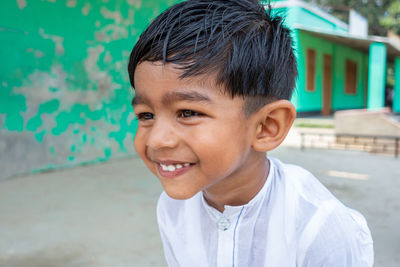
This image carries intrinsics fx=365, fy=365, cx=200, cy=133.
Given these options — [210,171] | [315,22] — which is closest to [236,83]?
[210,171]

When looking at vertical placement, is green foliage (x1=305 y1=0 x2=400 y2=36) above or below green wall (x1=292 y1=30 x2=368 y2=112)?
above

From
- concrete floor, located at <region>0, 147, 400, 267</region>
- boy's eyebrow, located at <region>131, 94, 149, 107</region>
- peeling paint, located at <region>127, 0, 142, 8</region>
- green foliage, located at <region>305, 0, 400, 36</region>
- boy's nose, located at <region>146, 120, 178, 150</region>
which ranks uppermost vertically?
green foliage, located at <region>305, 0, 400, 36</region>

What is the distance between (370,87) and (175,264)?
13.4 meters

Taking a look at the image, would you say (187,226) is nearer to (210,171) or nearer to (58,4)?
(210,171)

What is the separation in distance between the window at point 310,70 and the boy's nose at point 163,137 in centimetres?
1320

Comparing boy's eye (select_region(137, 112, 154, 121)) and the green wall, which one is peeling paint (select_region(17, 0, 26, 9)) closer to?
boy's eye (select_region(137, 112, 154, 121))

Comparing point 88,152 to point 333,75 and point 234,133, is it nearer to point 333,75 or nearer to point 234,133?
point 234,133

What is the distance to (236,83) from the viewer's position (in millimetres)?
962

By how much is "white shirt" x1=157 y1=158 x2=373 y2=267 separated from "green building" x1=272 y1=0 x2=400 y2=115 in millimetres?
9724

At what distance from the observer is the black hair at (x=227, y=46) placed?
0.94 metres

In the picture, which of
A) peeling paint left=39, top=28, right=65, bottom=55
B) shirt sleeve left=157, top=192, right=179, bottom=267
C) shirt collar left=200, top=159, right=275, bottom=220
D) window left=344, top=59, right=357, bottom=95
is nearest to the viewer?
shirt collar left=200, top=159, right=275, bottom=220

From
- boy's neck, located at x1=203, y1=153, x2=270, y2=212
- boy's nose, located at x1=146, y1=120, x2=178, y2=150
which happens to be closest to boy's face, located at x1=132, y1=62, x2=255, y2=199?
boy's nose, located at x1=146, y1=120, x2=178, y2=150

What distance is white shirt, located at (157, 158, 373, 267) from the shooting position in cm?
101

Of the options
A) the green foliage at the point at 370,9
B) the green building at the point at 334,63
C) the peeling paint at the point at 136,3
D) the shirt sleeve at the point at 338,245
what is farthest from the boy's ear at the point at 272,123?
the green foliage at the point at 370,9
